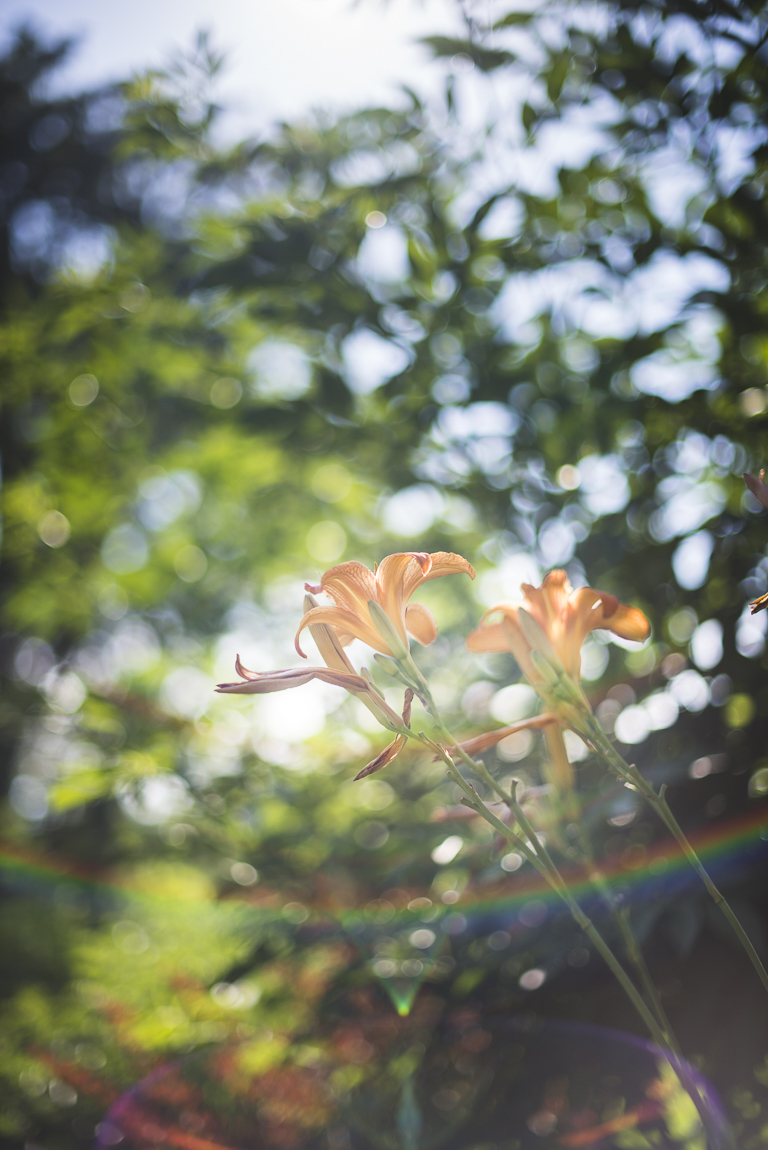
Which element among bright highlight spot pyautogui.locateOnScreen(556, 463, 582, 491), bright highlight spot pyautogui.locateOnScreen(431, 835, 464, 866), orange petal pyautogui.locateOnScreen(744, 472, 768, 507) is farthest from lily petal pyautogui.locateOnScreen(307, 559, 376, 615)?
bright highlight spot pyautogui.locateOnScreen(556, 463, 582, 491)

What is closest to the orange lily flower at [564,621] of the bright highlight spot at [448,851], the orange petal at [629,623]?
the orange petal at [629,623]

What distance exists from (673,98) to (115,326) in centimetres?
128

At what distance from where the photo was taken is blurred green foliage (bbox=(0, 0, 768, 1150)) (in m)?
0.92

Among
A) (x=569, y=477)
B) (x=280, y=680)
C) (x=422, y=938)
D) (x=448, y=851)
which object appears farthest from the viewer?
(x=569, y=477)

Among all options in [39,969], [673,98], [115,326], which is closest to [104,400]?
[115,326]

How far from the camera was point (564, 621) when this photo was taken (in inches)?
21.0

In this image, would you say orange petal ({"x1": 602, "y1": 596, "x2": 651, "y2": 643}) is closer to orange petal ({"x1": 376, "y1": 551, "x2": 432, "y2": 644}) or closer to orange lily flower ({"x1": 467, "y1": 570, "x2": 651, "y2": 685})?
orange lily flower ({"x1": 467, "y1": 570, "x2": 651, "y2": 685})

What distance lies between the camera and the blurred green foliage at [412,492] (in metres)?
0.92

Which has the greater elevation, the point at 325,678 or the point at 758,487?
the point at 758,487

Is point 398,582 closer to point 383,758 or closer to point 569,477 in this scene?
point 383,758

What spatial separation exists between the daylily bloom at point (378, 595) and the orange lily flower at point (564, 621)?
0.07m

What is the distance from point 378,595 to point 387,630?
0.03 m

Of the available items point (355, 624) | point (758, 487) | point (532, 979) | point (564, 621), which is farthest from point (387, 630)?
point (532, 979)

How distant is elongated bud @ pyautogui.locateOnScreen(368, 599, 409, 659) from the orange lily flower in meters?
0.09
